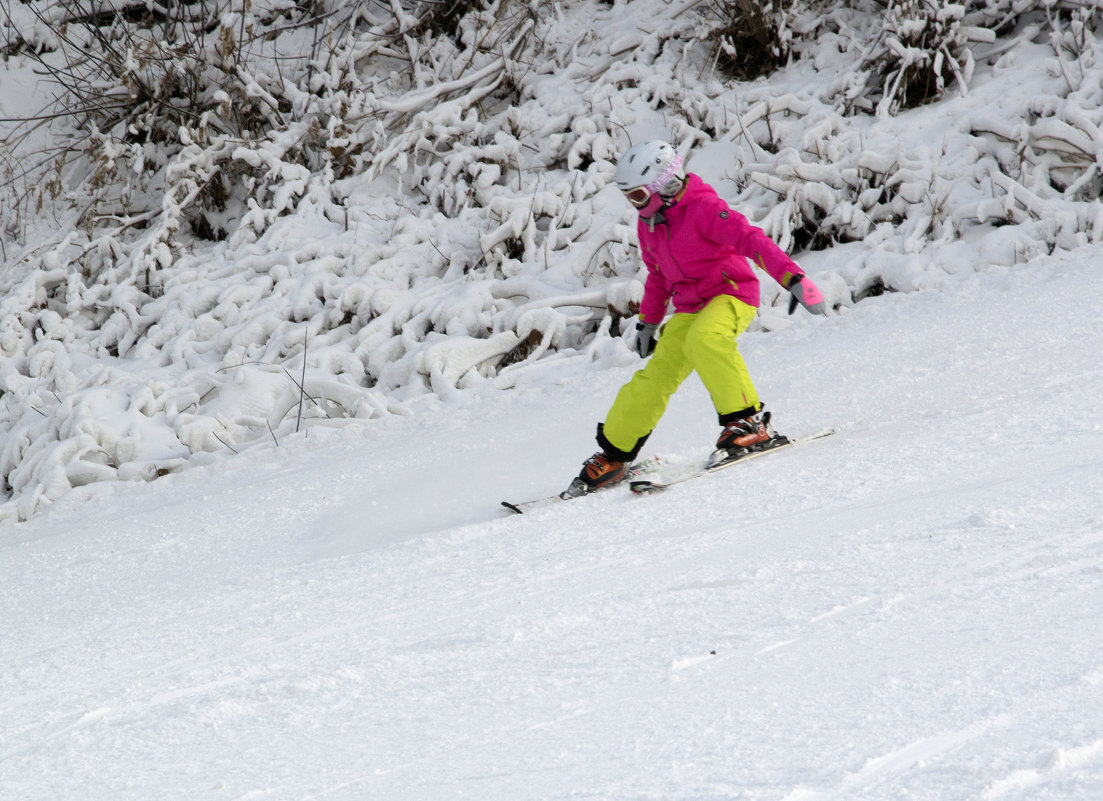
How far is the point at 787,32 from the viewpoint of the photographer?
8953 mm

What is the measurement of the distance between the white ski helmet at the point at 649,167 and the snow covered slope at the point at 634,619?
3.73ft

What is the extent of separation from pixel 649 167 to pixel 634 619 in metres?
1.93

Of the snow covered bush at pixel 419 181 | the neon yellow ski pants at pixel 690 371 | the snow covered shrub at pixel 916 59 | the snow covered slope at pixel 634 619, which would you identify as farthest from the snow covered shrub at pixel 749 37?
the neon yellow ski pants at pixel 690 371

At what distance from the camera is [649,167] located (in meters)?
3.75

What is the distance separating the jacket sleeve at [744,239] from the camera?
3.67 meters

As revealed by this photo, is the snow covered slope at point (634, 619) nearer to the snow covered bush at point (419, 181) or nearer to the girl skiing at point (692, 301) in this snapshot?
the girl skiing at point (692, 301)

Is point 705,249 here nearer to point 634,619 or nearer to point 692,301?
point 692,301

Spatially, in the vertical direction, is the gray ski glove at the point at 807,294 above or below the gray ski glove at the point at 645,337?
above

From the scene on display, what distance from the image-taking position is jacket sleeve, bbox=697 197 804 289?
12.0 ft

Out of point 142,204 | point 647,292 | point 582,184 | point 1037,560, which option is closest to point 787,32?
point 582,184

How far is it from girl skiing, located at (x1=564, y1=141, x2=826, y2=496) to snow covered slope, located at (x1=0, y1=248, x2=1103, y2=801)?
0.18 metres

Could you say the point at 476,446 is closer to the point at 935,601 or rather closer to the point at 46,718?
the point at 46,718

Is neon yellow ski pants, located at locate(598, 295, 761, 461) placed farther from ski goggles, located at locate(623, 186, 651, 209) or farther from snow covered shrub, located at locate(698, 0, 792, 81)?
snow covered shrub, located at locate(698, 0, 792, 81)

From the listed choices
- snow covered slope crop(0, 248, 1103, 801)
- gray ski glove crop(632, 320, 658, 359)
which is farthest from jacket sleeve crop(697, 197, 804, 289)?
snow covered slope crop(0, 248, 1103, 801)
